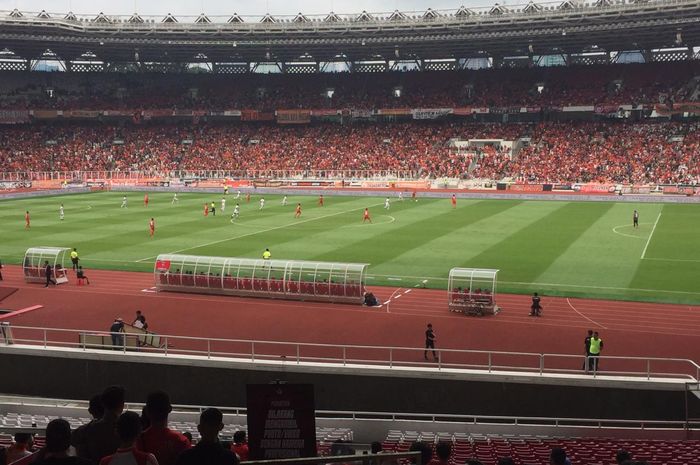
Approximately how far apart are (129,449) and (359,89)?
99.1 metres

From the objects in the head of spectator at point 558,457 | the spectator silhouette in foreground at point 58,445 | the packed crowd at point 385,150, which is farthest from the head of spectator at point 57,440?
the packed crowd at point 385,150

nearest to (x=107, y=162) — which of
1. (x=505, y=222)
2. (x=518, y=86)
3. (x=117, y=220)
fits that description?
(x=117, y=220)

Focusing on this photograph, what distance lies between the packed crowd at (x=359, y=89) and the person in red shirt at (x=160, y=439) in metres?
87.6

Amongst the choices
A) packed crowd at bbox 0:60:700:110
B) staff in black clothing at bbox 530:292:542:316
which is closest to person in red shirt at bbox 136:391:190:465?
staff in black clothing at bbox 530:292:542:316

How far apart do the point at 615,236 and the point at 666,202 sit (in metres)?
24.7

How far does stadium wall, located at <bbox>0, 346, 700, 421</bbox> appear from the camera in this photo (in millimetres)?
17828

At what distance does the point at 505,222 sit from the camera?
51.1m

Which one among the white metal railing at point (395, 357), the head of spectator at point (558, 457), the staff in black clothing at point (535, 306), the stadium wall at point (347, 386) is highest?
the head of spectator at point (558, 457)

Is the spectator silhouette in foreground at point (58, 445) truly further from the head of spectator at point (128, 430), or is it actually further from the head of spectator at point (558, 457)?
the head of spectator at point (558, 457)

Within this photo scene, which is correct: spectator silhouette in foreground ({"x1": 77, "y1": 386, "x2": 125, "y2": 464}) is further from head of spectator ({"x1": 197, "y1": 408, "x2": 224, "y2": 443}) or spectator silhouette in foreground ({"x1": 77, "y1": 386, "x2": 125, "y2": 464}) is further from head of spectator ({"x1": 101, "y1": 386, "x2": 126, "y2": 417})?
head of spectator ({"x1": 197, "y1": 408, "x2": 224, "y2": 443})

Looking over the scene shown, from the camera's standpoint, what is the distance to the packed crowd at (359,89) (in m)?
87.9

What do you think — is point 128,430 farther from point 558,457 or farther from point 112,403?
point 558,457

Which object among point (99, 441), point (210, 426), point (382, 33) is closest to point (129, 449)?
point (210, 426)

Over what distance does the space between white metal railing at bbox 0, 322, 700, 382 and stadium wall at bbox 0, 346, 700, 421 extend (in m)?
0.40
